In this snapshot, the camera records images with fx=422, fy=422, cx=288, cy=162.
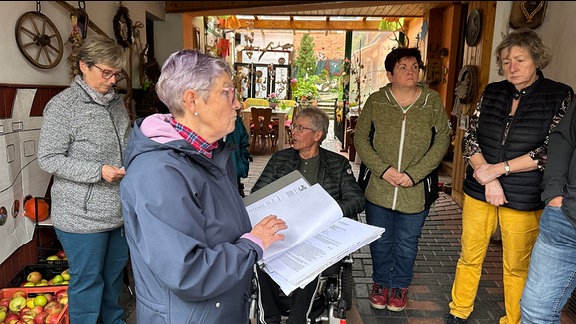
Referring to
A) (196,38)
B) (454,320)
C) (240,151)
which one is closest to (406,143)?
(454,320)

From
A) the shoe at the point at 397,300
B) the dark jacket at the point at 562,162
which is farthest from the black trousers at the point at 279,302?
the dark jacket at the point at 562,162

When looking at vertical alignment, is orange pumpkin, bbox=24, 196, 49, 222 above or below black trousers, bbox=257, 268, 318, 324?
above

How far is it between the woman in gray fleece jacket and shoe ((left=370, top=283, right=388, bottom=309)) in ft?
5.04

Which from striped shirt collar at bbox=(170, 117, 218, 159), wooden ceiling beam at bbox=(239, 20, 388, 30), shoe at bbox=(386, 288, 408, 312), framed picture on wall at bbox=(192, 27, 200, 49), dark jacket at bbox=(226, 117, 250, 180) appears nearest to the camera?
striped shirt collar at bbox=(170, 117, 218, 159)

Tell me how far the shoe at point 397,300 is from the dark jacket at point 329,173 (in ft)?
2.16

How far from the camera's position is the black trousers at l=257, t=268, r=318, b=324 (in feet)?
6.21

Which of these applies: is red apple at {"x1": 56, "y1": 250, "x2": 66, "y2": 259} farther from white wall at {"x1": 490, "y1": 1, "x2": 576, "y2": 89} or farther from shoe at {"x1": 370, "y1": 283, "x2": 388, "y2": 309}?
white wall at {"x1": 490, "y1": 1, "x2": 576, "y2": 89}

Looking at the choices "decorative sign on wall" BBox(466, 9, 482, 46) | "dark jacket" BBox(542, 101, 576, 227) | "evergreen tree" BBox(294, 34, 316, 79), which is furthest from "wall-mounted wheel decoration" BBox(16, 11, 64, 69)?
"evergreen tree" BBox(294, 34, 316, 79)

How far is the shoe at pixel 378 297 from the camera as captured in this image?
2559 millimetres

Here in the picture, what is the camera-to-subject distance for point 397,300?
255 cm

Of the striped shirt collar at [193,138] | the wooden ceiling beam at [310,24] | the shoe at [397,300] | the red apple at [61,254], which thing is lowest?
the shoe at [397,300]

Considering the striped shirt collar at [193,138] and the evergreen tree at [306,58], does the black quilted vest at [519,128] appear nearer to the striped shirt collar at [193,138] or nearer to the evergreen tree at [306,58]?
the striped shirt collar at [193,138]

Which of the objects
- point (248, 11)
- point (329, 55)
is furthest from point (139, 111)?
point (329, 55)

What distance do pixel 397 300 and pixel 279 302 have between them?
35.1 inches
